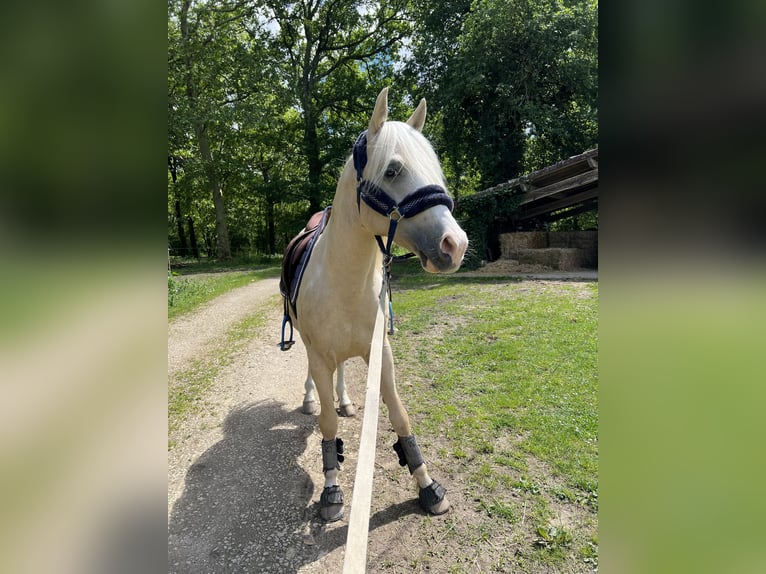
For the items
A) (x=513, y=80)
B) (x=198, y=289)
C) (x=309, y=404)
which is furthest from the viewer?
(x=513, y=80)

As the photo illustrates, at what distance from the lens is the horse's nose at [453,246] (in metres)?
1.62

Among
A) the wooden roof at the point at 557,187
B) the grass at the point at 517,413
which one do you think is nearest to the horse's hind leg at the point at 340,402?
the grass at the point at 517,413

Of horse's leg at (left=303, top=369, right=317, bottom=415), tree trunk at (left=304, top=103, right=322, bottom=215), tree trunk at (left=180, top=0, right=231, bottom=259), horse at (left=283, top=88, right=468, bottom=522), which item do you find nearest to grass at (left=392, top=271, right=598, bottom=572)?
horse at (left=283, top=88, right=468, bottom=522)

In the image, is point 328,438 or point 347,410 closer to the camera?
point 328,438

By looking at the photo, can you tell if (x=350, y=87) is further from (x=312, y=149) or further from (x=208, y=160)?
(x=208, y=160)

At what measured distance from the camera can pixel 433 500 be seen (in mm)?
2455

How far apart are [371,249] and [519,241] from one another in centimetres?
1152

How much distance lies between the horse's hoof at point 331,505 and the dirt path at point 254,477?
6 centimetres

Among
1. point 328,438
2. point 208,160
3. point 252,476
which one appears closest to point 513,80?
point 208,160
